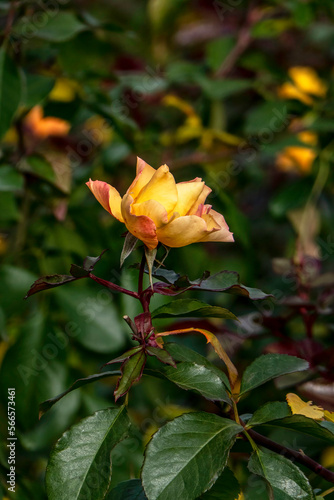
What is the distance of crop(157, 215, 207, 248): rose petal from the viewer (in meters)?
0.50

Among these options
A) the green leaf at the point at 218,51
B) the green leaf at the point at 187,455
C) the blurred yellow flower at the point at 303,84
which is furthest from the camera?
the blurred yellow flower at the point at 303,84

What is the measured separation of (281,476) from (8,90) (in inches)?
27.5

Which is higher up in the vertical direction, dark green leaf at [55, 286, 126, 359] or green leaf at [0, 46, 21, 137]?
green leaf at [0, 46, 21, 137]

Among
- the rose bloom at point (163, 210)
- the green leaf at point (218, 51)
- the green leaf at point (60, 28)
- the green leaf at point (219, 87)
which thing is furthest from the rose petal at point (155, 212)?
the green leaf at point (218, 51)

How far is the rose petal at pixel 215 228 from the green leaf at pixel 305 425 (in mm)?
162

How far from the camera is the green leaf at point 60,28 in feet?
3.19

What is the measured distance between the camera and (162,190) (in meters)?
0.52

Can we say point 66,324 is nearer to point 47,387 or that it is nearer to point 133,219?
point 47,387

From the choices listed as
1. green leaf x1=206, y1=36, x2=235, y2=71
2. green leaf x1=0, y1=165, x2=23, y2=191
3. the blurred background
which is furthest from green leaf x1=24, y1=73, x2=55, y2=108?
green leaf x1=206, y1=36, x2=235, y2=71

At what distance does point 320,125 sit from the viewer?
3.65 feet

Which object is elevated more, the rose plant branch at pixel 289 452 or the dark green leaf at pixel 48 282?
the dark green leaf at pixel 48 282

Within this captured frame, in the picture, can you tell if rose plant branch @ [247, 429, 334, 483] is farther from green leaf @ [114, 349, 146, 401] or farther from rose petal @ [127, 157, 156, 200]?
rose petal @ [127, 157, 156, 200]

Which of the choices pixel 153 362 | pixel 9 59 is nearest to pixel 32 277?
pixel 153 362

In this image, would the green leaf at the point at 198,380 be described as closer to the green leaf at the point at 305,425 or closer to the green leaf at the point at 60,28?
the green leaf at the point at 305,425
